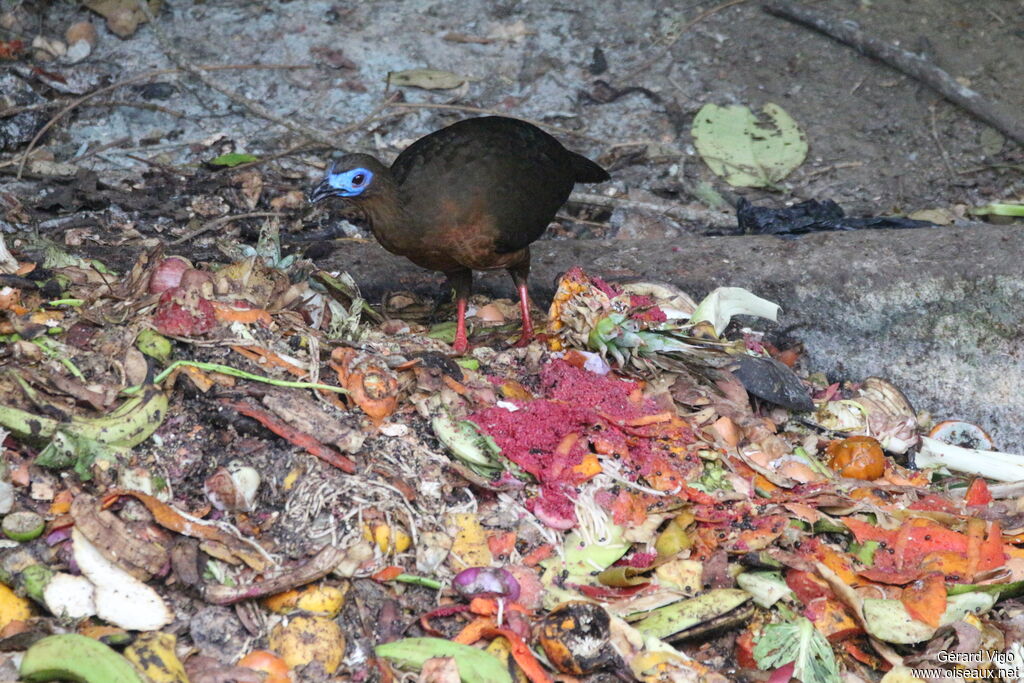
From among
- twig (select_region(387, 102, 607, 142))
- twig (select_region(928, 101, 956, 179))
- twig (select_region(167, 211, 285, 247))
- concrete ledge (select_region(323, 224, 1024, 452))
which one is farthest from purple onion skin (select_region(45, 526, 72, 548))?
twig (select_region(928, 101, 956, 179))

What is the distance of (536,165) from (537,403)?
1.32 meters

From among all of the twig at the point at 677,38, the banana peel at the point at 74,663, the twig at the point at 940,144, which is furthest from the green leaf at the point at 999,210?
the banana peel at the point at 74,663

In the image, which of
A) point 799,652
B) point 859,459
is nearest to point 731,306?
point 859,459

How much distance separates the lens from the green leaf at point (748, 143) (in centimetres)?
664

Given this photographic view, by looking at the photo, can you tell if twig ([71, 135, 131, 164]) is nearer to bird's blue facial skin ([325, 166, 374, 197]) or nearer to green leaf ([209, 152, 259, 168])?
green leaf ([209, 152, 259, 168])

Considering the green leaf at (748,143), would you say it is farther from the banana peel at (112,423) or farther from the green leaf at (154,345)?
the banana peel at (112,423)

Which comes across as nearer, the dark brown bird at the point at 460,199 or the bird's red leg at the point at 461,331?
the dark brown bird at the point at 460,199

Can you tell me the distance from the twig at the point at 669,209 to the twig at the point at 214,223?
1.77 m

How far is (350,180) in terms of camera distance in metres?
4.36

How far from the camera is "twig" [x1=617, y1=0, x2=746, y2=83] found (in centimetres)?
734

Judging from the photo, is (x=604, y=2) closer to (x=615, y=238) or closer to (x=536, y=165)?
(x=615, y=238)

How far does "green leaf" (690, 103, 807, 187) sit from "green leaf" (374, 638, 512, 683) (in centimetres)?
422

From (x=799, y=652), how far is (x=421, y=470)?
136 centimetres

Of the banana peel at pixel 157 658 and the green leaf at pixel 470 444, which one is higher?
the banana peel at pixel 157 658
